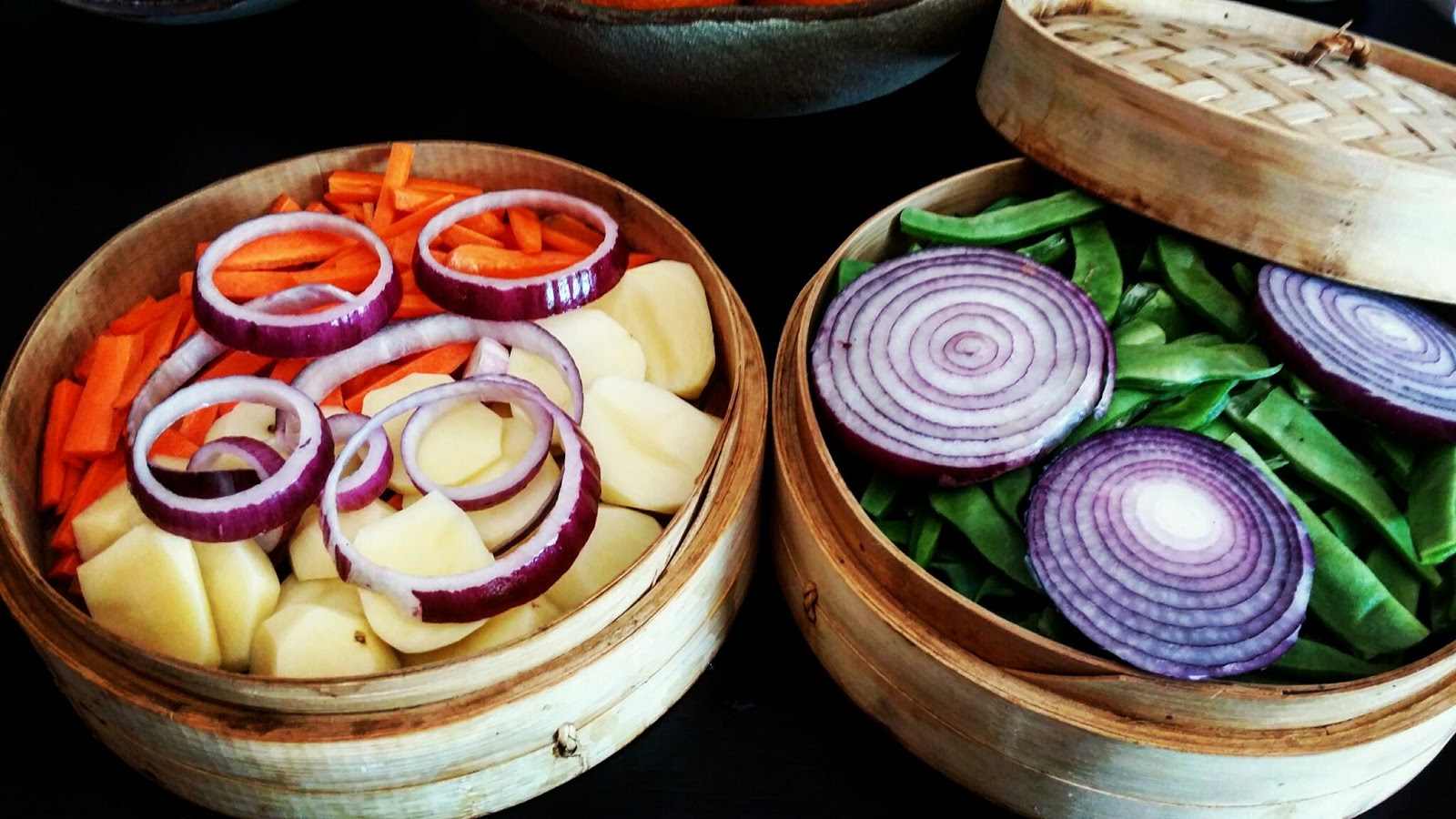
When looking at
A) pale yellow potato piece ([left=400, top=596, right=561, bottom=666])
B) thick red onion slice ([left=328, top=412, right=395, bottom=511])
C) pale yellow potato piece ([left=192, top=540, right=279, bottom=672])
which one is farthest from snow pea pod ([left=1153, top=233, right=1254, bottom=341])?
pale yellow potato piece ([left=192, top=540, right=279, bottom=672])

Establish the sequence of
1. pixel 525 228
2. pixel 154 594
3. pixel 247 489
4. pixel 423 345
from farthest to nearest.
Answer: pixel 525 228, pixel 423 345, pixel 247 489, pixel 154 594

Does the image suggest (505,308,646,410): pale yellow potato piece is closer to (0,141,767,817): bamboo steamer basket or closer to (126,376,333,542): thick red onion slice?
(0,141,767,817): bamboo steamer basket

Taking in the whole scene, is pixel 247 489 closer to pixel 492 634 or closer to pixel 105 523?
pixel 105 523

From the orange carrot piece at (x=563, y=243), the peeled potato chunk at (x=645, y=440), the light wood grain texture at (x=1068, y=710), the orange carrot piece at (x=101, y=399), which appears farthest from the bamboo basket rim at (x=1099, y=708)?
the orange carrot piece at (x=101, y=399)

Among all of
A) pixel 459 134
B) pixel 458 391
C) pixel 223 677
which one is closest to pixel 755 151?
pixel 459 134

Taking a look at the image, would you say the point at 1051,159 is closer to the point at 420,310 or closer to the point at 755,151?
the point at 755,151

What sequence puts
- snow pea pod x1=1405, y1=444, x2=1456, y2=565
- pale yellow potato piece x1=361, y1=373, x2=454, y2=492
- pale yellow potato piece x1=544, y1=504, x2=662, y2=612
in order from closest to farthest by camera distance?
snow pea pod x1=1405, y1=444, x2=1456, y2=565 < pale yellow potato piece x1=544, y1=504, x2=662, y2=612 < pale yellow potato piece x1=361, y1=373, x2=454, y2=492

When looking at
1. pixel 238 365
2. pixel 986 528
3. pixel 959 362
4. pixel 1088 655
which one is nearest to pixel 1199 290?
pixel 959 362
